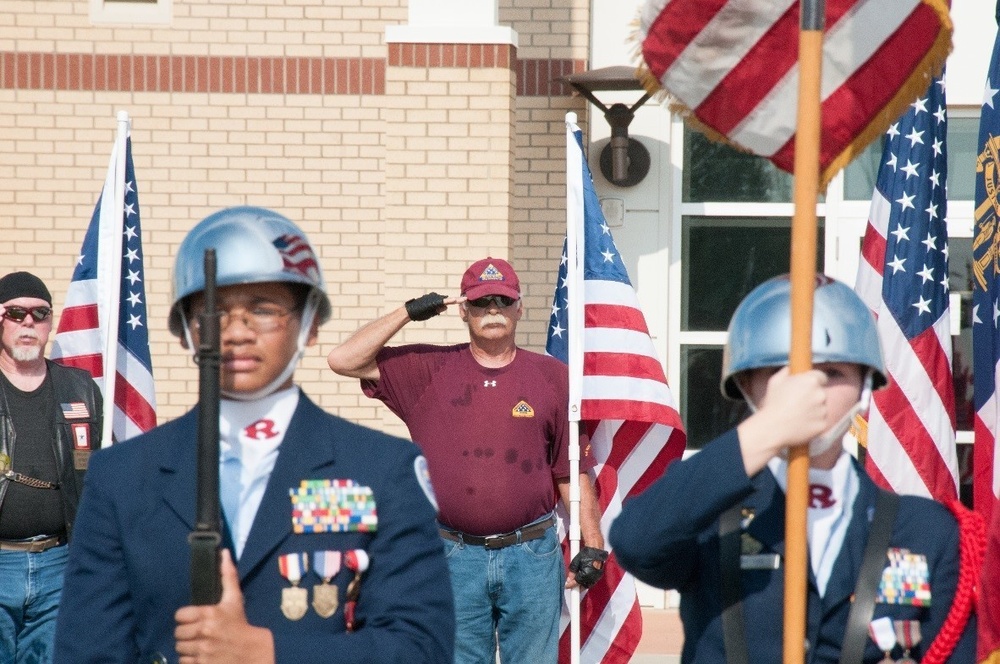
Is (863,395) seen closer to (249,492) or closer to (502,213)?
(249,492)

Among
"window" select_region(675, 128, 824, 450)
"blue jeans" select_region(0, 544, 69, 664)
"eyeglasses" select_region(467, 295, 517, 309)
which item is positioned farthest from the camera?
"window" select_region(675, 128, 824, 450)

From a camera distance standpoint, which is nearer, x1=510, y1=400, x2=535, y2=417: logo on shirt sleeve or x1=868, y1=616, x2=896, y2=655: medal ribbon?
x1=868, y1=616, x2=896, y2=655: medal ribbon

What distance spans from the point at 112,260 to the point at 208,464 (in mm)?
4912

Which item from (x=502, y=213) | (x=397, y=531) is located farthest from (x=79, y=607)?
(x=502, y=213)

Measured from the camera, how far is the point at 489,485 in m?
6.27

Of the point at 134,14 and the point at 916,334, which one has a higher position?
the point at 134,14

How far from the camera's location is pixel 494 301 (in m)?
6.61

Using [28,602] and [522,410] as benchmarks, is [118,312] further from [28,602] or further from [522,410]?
[522,410]

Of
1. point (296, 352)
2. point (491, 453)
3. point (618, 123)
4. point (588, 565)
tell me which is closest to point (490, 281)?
point (491, 453)

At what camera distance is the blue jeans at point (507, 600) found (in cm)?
629

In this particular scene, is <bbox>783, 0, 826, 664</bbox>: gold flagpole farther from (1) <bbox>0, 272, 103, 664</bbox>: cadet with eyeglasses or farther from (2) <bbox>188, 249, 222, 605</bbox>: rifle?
(1) <bbox>0, 272, 103, 664</bbox>: cadet with eyeglasses

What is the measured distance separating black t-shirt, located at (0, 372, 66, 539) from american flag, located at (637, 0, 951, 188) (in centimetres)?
373

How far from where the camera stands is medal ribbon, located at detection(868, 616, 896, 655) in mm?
2648

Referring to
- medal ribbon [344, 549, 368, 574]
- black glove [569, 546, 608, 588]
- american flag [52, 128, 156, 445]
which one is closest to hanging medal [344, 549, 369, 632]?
medal ribbon [344, 549, 368, 574]
